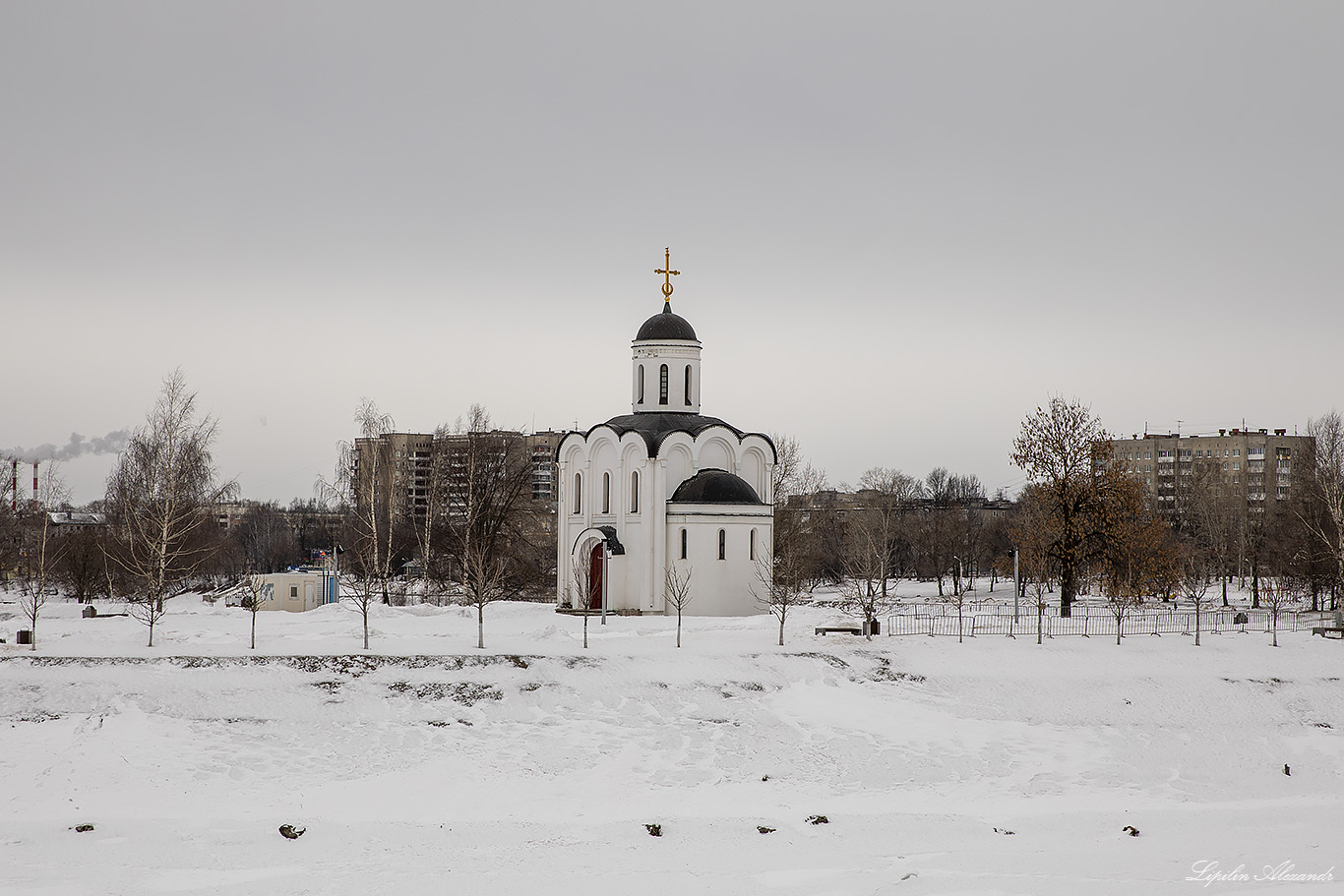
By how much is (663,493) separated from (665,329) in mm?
5949

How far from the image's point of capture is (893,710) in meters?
22.1

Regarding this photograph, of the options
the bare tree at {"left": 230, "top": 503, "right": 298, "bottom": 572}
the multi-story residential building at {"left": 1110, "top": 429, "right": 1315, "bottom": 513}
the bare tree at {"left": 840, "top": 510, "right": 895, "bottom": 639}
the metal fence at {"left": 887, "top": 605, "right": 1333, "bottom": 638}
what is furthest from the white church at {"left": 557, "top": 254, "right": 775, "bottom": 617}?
the multi-story residential building at {"left": 1110, "top": 429, "right": 1315, "bottom": 513}

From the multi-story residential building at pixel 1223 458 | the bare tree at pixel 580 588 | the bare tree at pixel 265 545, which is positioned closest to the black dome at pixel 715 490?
the bare tree at pixel 580 588

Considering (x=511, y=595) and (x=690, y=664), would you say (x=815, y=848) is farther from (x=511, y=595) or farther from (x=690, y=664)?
(x=511, y=595)

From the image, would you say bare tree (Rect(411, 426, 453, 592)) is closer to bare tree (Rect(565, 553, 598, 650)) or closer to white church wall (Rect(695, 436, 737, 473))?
bare tree (Rect(565, 553, 598, 650))

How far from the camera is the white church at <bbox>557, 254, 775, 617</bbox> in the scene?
33.7 meters

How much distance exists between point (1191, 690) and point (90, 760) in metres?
20.6

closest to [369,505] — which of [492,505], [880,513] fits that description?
[492,505]

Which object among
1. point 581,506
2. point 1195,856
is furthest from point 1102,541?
point 1195,856

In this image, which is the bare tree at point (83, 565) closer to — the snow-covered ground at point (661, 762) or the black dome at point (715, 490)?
the snow-covered ground at point (661, 762)

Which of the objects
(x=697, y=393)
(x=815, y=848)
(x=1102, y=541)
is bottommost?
(x=815, y=848)

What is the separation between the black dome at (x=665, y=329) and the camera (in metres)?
36.9

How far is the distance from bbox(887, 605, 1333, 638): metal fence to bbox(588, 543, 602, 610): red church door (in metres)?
8.75

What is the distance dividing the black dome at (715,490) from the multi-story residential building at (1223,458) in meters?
56.2
